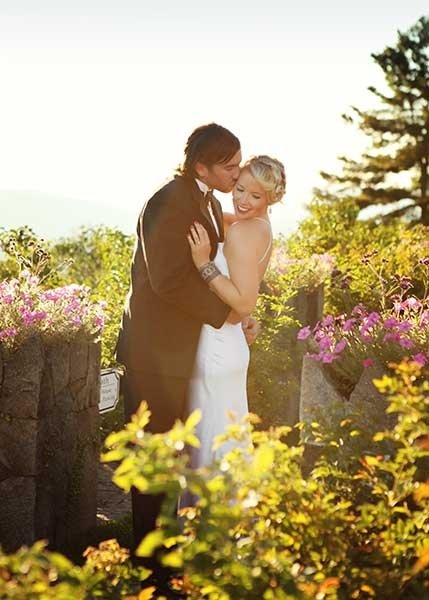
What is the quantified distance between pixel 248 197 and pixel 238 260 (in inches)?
A: 11.0

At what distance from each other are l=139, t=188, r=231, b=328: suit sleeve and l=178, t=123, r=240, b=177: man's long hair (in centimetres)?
22

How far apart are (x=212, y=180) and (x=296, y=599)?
241 cm

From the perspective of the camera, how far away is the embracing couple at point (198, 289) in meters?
4.21

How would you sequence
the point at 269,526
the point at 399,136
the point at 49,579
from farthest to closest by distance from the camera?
the point at 399,136 < the point at 269,526 < the point at 49,579

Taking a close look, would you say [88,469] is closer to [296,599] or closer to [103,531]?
[103,531]

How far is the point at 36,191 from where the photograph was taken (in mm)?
127312

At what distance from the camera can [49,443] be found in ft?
16.5

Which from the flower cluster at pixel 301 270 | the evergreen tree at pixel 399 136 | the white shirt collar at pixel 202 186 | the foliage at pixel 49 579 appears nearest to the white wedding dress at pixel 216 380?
the white shirt collar at pixel 202 186

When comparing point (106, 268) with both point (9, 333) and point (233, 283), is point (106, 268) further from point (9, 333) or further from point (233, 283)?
point (233, 283)

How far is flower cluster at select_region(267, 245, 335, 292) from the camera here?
29.4 ft

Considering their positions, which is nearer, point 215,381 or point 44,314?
point 215,381

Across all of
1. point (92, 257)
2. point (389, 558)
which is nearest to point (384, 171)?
point (92, 257)

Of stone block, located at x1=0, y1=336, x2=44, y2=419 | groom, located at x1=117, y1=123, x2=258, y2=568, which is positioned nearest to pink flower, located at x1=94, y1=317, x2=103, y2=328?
stone block, located at x1=0, y1=336, x2=44, y2=419

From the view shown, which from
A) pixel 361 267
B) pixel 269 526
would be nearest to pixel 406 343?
pixel 269 526
